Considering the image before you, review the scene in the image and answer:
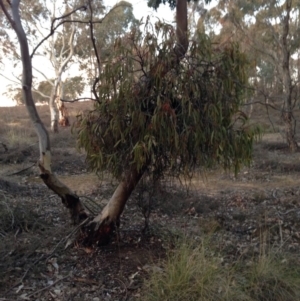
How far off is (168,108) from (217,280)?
1525 mm

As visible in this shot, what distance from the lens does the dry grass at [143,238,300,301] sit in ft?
12.3

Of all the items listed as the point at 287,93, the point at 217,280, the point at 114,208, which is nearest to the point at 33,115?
the point at 114,208

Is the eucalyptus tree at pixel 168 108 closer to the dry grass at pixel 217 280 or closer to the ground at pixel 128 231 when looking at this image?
the ground at pixel 128 231

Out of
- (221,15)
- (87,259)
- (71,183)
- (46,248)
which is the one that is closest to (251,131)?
(87,259)

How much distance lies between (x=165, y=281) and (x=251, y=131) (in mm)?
1538

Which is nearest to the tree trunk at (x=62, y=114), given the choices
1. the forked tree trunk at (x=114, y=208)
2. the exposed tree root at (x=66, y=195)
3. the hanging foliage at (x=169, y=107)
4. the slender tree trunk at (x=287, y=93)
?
the slender tree trunk at (x=287, y=93)

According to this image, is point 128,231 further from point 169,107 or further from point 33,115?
point 169,107

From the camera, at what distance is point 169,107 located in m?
3.82

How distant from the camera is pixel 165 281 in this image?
3855 mm

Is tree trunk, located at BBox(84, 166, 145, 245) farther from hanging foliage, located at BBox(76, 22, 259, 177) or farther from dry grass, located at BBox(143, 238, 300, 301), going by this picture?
dry grass, located at BBox(143, 238, 300, 301)

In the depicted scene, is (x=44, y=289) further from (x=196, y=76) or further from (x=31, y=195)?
(x=31, y=195)

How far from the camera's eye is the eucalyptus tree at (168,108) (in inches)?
153

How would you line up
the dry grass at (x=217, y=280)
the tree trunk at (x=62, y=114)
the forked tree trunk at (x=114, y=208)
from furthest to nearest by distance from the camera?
the tree trunk at (x=62, y=114) < the forked tree trunk at (x=114, y=208) < the dry grass at (x=217, y=280)

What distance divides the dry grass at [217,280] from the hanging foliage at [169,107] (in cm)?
89
